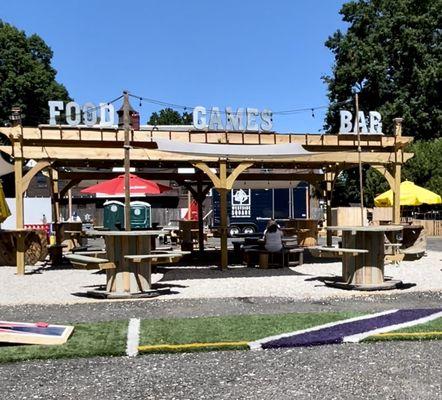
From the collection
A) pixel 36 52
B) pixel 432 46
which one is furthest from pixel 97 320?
pixel 36 52

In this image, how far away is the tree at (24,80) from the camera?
4366cm

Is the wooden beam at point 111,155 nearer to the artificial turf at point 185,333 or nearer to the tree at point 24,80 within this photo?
the artificial turf at point 185,333

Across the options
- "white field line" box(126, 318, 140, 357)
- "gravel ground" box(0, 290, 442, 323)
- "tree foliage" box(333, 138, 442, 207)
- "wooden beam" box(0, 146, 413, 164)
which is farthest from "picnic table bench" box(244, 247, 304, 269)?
"tree foliage" box(333, 138, 442, 207)

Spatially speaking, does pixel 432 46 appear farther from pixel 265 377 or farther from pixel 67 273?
pixel 265 377

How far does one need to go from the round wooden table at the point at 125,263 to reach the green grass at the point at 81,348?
2717mm

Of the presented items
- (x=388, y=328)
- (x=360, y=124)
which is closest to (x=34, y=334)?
(x=388, y=328)

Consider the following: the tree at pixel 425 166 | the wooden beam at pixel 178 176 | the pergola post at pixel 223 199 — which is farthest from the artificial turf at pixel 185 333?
the tree at pixel 425 166

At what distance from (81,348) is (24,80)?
4195 cm

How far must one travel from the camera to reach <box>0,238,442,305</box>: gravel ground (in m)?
9.62

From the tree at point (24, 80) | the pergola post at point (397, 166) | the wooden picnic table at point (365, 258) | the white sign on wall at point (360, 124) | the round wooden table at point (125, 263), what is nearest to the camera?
the round wooden table at point (125, 263)

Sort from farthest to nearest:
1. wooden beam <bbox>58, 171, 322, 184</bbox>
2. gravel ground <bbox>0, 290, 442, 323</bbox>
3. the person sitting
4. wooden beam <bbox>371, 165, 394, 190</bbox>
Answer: wooden beam <bbox>58, 171, 322, 184</bbox>
wooden beam <bbox>371, 165, 394, 190</bbox>
the person sitting
gravel ground <bbox>0, 290, 442, 323</bbox>

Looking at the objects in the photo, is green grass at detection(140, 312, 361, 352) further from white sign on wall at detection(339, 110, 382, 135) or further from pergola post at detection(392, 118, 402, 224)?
pergola post at detection(392, 118, 402, 224)

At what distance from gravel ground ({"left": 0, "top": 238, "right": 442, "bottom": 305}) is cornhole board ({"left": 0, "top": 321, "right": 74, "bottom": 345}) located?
Result: 265cm

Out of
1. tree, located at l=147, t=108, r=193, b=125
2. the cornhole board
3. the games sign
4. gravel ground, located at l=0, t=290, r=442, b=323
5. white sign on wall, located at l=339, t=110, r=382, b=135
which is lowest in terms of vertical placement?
gravel ground, located at l=0, t=290, r=442, b=323
